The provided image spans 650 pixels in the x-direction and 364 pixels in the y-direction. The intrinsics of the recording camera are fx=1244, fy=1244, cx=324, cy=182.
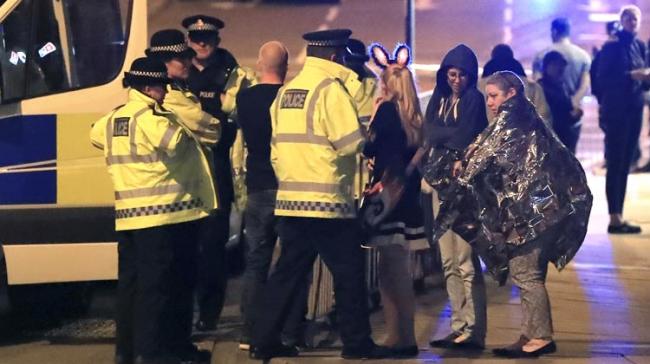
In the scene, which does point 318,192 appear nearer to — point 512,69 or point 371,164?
point 371,164

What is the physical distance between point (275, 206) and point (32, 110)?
1747 mm

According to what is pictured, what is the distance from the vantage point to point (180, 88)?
22.2 ft

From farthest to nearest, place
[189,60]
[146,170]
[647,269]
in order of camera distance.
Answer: [647,269] → [189,60] → [146,170]

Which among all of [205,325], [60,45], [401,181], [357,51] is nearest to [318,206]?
[401,181]

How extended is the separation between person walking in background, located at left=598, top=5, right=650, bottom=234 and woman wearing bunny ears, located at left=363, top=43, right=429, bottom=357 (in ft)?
14.6

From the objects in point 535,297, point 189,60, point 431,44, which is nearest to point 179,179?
point 189,60

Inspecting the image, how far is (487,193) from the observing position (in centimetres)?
654

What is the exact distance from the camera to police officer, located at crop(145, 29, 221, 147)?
668 cm

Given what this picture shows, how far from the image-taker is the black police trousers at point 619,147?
1085 centimetres

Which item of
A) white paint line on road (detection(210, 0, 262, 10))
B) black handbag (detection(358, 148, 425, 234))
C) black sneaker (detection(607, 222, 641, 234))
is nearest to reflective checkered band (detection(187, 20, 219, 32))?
black handbag (detection(358, 148, 425, 234))

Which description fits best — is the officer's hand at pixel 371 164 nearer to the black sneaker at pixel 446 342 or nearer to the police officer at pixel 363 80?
the police officer at pixel 363 80

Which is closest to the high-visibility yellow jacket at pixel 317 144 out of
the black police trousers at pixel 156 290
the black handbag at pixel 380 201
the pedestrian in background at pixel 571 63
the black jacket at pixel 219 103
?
the black handbag at pixel 380 201

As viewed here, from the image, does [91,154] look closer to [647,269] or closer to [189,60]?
[189,60]

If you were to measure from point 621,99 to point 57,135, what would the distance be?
5374 millimetres
